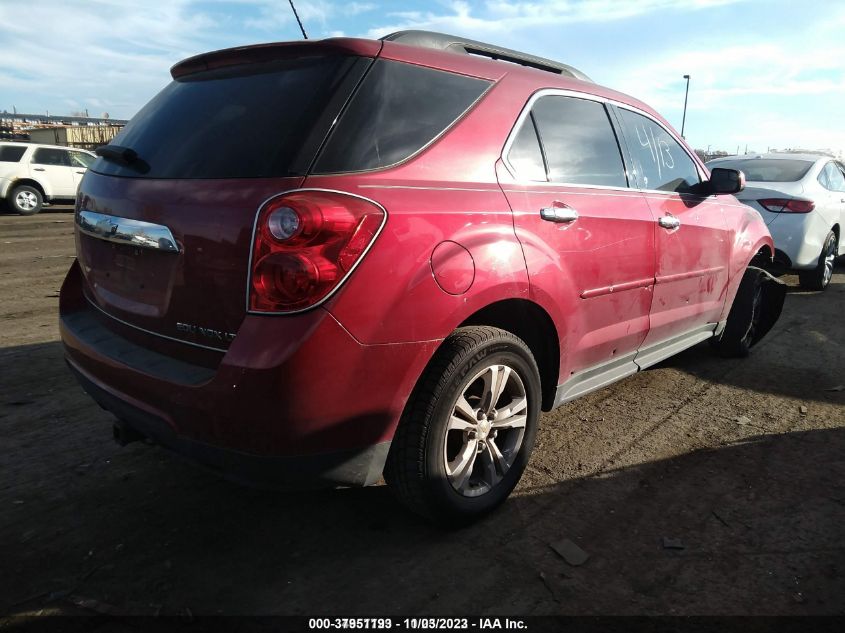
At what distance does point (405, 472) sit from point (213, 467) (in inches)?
26.5

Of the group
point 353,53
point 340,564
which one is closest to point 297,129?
point 353,53

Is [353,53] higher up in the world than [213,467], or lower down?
higher up

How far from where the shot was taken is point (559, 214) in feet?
8.96

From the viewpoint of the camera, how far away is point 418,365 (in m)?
2.15

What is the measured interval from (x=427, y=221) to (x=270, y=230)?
0.55m

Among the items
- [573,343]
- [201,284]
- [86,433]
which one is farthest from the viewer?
[86,433]

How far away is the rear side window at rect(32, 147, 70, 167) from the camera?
605 inches

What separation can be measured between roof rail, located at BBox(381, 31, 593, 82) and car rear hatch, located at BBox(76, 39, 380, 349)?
0.36 m

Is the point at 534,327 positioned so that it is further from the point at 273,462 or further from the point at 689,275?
the point at 689,275

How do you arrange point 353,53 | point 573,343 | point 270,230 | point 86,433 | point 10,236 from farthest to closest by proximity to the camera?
point 10,236, point 86,433, point 573,343, point 353,53, point 270,230

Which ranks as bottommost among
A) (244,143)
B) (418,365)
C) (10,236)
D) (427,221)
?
(10,236)

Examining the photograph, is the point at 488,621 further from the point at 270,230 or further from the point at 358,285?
the point at 270,230

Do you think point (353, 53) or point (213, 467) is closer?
point (213, 467)

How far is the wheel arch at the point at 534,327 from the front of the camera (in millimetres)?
2557
